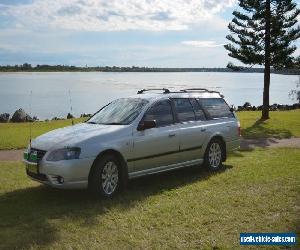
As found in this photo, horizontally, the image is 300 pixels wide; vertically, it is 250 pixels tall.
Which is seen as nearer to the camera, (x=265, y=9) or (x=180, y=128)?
(x=180, y=128)

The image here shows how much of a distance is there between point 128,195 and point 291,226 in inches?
118

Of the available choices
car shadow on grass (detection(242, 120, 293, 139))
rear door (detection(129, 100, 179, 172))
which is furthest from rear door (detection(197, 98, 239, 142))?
car shadow on grass (detection(242, 120, 293, 139))

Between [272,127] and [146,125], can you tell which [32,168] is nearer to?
[146,125]

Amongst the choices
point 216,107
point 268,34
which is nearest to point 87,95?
point 268,34

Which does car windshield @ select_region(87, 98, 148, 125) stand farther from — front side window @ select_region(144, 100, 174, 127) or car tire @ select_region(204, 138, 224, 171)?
car tire @ select_region(204, 138, 224, 171)

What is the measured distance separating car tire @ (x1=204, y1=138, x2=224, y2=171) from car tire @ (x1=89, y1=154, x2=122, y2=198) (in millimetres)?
2708

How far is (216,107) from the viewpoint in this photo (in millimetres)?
11023

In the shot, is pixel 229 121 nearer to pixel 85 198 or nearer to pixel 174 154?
pixel 174 154

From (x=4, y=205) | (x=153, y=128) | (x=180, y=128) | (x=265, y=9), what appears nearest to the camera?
(x=4, y=205)

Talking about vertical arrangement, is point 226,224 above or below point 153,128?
below

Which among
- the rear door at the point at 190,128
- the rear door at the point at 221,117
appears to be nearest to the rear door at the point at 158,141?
the rear door at the point at 190,128

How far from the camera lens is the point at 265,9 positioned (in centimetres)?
2480

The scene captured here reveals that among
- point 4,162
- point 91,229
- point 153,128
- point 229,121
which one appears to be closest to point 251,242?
point 91,229

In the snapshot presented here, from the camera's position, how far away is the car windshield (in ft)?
29.3
